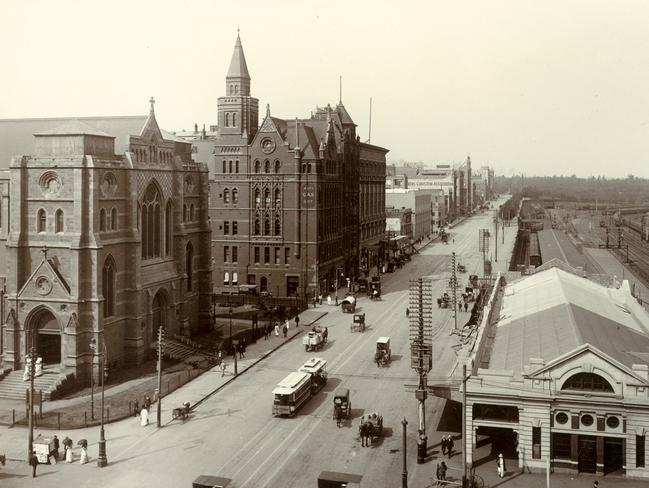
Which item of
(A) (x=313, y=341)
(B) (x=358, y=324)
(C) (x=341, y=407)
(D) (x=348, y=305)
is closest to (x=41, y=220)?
(A) (x=313, y=341)

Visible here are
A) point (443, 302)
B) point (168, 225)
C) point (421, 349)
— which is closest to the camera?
point (421, 349)

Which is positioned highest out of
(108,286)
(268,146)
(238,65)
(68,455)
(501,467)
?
(238,65)

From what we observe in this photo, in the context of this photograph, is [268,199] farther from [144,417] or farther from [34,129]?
[144,417]

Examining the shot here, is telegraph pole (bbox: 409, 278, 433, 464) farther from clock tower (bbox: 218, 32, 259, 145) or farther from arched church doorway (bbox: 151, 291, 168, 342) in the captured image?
clock tower (bbox: 218, 32, 259, 145)

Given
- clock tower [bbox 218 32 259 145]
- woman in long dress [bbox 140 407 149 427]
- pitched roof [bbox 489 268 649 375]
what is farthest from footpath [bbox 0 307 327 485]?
clock tower [bbox 218 32 259 145]

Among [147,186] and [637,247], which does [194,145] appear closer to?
[147,186]

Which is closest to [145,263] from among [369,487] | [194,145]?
[369,487]

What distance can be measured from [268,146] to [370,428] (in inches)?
2141

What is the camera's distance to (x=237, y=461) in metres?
38.8

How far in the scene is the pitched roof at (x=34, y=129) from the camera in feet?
201

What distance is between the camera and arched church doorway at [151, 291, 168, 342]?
202 feet

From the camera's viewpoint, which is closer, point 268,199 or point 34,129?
point 34,129

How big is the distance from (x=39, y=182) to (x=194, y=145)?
57.6 meters

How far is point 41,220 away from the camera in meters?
54.1
